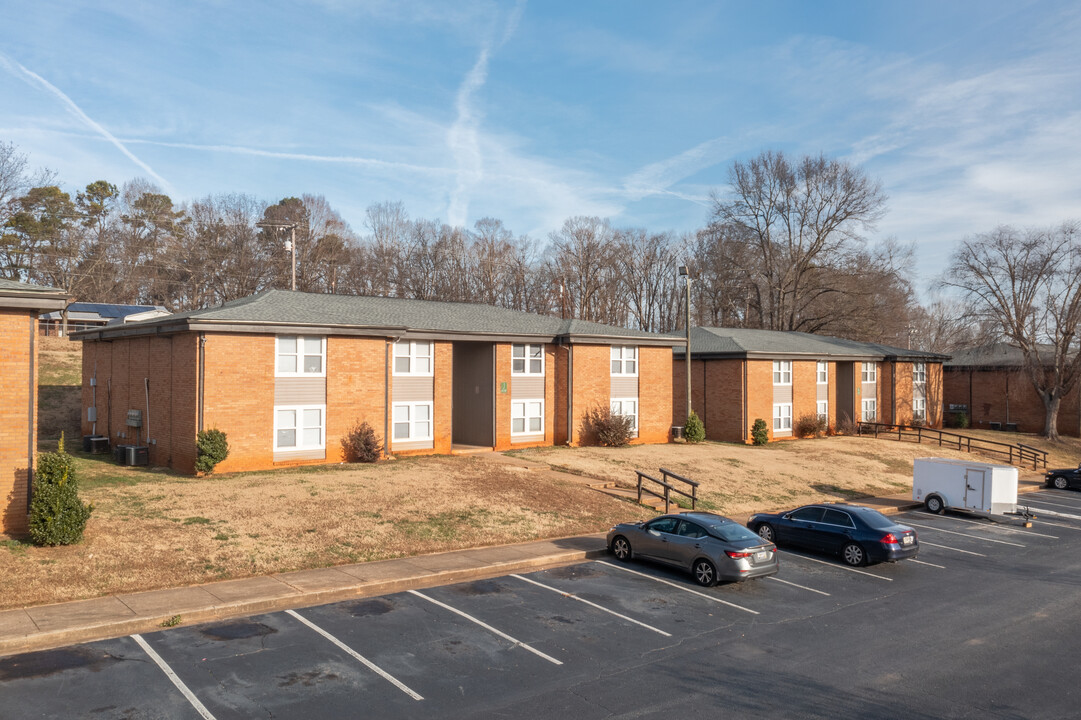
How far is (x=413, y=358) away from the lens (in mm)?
29422

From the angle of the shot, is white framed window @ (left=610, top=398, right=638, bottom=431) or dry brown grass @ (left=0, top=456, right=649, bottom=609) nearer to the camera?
dry brown grass @ (left=0, top=456, right=649, bottom=609)

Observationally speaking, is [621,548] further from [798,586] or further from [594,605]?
[798,586]

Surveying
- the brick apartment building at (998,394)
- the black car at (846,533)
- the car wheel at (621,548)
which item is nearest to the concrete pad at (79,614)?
the car wheel at (621,548)

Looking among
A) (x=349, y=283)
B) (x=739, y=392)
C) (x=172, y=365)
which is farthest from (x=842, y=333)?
(x=172, y=365)

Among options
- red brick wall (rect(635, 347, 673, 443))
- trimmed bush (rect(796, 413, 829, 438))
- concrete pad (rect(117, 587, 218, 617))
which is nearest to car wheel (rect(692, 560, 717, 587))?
concrete pad (rect(117, 587, 218, 617))

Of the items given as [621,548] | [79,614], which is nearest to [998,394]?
[621,548]

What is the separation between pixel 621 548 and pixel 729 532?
2.90m

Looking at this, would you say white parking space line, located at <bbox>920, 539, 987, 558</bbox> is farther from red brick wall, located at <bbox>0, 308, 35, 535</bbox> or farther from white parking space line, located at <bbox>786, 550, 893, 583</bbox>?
red brick wall, located at <bbox>0, 308, 35, 535</bbox>

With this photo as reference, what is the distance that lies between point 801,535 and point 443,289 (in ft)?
180

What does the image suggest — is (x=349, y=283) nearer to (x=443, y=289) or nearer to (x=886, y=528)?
(x=443, y=289)

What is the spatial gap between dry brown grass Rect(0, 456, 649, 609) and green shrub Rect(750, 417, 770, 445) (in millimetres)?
18051

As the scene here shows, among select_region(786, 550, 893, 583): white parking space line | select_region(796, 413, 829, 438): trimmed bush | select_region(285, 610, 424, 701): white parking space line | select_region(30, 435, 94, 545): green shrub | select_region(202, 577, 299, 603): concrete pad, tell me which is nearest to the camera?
select_region(285, 610, 424, 701): white parking space line

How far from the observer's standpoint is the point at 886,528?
17516mm

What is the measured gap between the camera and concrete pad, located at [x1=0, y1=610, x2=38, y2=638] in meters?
10.7
